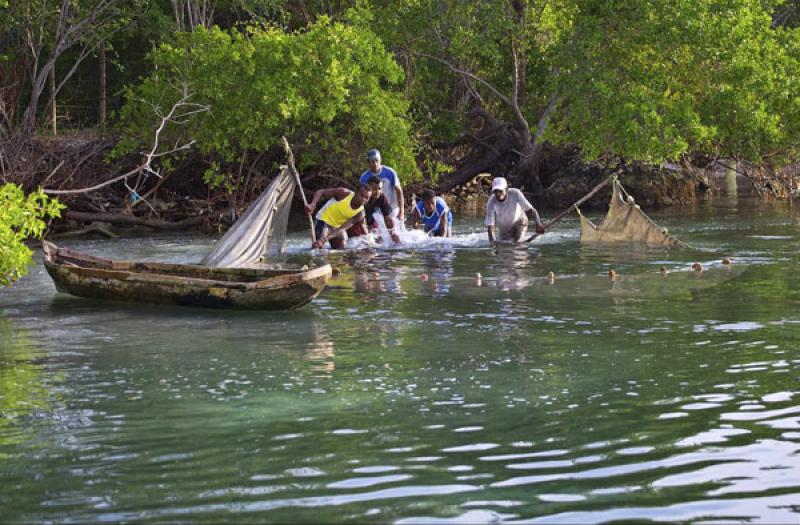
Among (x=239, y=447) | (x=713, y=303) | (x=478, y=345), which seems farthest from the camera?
(x=713, y=303)

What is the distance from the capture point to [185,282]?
42.8 feet

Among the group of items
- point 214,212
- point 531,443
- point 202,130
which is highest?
point 202,130

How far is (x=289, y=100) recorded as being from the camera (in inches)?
911

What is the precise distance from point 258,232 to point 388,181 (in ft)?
13.1

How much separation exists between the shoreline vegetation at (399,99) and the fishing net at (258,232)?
5.87 m

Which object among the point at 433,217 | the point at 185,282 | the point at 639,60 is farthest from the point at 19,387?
the point at 639,60

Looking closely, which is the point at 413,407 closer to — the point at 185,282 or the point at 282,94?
the point at 185,282

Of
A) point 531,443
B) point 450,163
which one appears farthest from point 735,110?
point 531,443

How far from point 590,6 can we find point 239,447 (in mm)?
21952

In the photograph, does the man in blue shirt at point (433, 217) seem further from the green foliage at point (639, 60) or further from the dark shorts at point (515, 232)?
the green foliage at point (639, 60)

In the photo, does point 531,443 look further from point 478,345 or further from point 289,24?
point 289,24

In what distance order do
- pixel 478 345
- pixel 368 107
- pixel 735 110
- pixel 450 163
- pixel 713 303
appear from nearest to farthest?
1. pixel 478 345
2. pixel 713 303
3. pixel 368 107
4. pixel 735 110
5. pixel 450 163

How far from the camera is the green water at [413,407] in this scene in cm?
608

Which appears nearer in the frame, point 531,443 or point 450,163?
point 531,443
